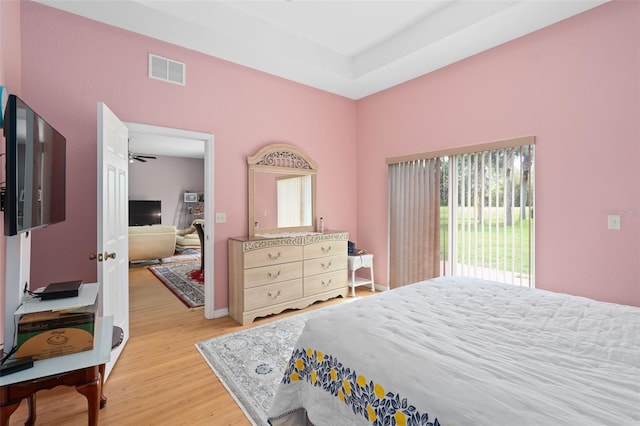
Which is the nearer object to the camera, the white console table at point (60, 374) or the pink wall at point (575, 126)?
the white console table at point (60, 374)

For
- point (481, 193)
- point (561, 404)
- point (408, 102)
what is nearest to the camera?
point (561, 404)

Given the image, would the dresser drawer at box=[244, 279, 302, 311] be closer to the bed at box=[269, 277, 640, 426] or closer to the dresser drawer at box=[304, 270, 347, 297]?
the dresser drawer at box=[304, 270, 347, 297]

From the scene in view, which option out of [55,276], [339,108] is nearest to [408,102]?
[339,108]

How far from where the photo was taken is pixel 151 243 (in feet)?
19.5

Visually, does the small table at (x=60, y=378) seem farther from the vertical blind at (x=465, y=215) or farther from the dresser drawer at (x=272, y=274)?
the vertical blind at (x=465, y=215)

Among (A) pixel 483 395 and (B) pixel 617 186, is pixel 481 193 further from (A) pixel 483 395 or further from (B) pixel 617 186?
(A) pixel 483 395

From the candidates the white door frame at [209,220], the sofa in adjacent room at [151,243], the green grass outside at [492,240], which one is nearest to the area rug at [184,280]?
the sofa in adjacent room at [151,243]

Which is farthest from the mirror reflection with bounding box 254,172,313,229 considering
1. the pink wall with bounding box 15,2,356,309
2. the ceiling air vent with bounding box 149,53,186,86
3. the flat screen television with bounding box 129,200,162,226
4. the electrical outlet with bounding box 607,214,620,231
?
the flat screen television with bounding box 129,200,162,226

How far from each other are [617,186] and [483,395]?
2.42 metres

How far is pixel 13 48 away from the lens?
2135mm

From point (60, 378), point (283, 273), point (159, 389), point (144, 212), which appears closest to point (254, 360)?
point (159, 389)

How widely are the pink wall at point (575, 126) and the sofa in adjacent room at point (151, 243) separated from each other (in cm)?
554

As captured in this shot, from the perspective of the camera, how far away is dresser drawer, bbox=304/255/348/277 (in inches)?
143

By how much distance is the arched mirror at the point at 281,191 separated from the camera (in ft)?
11.9
